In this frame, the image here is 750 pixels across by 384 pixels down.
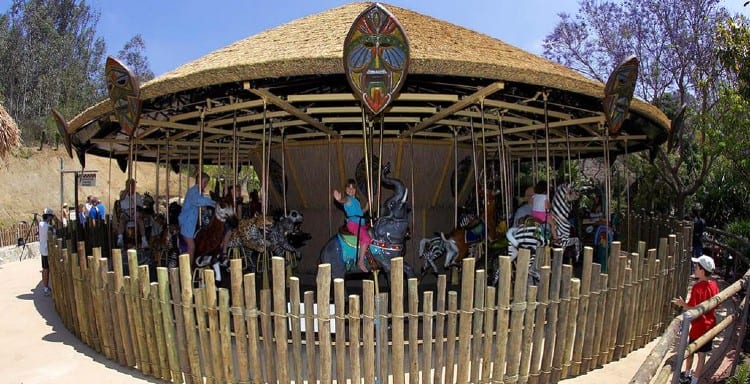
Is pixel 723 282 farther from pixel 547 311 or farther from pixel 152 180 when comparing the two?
pixel 152 180

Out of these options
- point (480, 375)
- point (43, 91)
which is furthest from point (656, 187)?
point (43, 91)

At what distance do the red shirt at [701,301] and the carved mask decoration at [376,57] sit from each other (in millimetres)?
3235

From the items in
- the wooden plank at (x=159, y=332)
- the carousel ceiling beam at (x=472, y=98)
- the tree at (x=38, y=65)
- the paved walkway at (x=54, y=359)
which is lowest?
the paved walkway at (x=54, y=359)

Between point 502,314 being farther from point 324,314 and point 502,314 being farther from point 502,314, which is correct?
point 324,314

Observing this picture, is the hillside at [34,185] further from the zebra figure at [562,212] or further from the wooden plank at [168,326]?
the wooden plank at [168,326]

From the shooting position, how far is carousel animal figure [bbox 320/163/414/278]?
6.82 m

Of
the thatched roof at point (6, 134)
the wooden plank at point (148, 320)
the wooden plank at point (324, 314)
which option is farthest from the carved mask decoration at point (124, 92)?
the thatched roof at point (6, 134)

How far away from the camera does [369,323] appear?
4.34 meters

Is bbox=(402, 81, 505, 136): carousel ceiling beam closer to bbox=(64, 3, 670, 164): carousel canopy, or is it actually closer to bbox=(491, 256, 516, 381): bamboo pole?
bbox=(64, 3, 670, 164): carousel canopy

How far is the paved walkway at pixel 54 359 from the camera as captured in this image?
525cm

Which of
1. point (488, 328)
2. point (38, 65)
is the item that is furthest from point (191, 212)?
point (38, 65)

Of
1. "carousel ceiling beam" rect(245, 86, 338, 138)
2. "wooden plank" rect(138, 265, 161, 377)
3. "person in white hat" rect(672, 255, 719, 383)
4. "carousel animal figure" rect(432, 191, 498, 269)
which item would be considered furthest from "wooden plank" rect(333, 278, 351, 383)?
"carousel animal figure" rect(432, 191, 498, 269)

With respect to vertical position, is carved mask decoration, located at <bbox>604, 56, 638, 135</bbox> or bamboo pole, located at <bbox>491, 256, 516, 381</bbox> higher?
carved mask decoration, located at <bbox>604, 56, 638, 135</bbox>

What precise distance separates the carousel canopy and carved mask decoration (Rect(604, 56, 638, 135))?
0.46 ft
